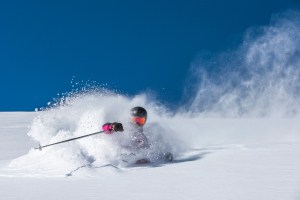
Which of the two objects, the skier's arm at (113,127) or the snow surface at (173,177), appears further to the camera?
the skier's arm at (113,127)

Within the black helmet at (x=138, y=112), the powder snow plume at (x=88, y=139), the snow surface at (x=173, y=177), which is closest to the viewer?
the snow surface at (x=173, y=177)

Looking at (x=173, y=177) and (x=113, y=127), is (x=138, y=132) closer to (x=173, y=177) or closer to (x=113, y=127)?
(x=113, y=127)

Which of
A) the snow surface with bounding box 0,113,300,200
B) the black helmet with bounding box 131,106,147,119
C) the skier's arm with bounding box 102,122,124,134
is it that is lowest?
the snow surface with bounding box 0,113,300,200

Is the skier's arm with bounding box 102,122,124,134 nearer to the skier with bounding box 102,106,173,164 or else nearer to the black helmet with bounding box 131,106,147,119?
the skier with bounding box 102,106,173,164

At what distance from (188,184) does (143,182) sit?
0.58 m

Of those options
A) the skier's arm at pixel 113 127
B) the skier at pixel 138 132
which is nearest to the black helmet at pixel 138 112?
the skier at pixel 138 132

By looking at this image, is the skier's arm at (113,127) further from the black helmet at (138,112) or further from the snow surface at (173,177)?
the black helmet at (138,112)

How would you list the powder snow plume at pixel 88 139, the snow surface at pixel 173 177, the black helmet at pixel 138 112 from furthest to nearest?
the black helmet at pixel 138 112
the powder snow plume at pixel 88 139
the snow surface at pixel 173 177

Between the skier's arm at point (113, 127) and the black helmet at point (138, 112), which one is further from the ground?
the black helmet at point (138, 112)

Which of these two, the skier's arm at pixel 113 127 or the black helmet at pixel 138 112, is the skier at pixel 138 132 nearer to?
the black helmet at pixel 138 112

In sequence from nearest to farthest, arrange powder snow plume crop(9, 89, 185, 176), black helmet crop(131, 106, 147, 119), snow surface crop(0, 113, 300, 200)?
snow surface crop(0, 113, 300, 200), powder snow plume crop(9, 89, 185, 176), black helmet crop(131, 106, 147, 119)

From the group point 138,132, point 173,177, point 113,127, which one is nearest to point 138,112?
point 138,132

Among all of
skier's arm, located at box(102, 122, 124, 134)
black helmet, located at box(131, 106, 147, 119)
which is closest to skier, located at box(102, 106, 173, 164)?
black helmet, located at box(131, 106, 147, 119)

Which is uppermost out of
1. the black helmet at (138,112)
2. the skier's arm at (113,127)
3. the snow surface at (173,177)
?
the black helmet at (138,112)
